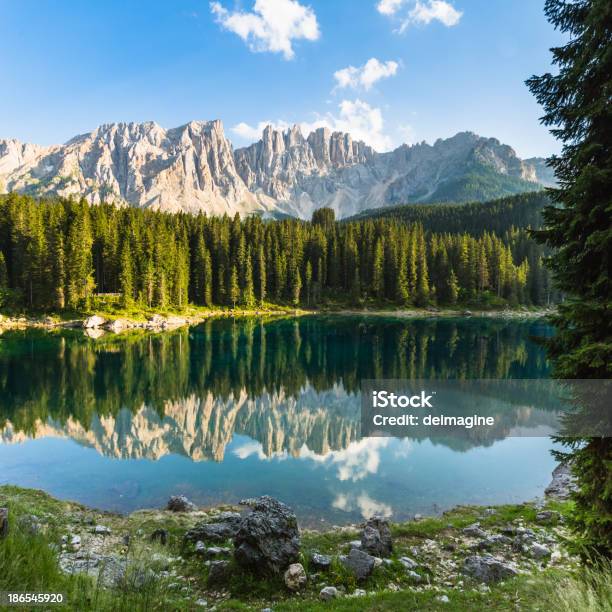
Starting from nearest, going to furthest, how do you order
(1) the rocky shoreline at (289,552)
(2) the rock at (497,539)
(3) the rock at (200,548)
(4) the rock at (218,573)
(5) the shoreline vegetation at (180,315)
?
(1) the rocky shoreline at (289,552)
(4) the rock at (218,573)
(3) the rock at (200,548)
(2) the rock at (497,539)
(5) the shoreline vegetation at (180,315)

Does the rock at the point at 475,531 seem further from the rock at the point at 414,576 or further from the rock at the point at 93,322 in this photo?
the rock at the point at 93,322

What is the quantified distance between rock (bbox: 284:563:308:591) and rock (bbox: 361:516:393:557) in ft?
8.70

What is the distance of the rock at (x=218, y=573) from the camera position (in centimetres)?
1008

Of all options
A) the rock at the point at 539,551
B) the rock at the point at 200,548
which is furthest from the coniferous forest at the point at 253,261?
the rock at the point at 539,551

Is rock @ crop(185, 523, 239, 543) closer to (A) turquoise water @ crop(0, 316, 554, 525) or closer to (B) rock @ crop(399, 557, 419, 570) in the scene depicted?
(A) turquoise water @ crop(0, 316, 554, 525)

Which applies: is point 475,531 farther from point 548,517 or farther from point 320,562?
point 320,562

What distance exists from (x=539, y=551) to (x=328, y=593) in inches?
292

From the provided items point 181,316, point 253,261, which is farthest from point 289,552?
point 253,261

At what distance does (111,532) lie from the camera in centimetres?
1354

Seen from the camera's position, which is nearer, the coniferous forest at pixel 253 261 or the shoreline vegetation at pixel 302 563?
the shoreline vegetation at pixel 302 563

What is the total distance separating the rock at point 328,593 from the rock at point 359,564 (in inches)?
37.1

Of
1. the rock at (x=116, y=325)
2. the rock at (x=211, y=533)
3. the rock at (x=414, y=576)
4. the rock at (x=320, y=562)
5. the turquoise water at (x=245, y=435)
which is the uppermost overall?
the rock at (x=116, y=325)

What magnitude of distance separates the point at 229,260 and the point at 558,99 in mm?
107140

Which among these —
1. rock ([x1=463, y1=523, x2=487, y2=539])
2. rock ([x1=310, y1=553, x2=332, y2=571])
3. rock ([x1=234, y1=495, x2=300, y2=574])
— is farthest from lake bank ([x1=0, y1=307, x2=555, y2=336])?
rock ([x1=234, y1=495, x2=300, y2=574])
